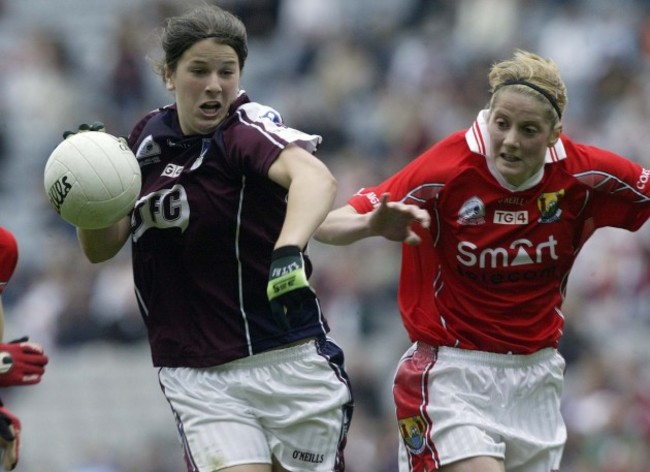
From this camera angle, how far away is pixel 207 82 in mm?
5438

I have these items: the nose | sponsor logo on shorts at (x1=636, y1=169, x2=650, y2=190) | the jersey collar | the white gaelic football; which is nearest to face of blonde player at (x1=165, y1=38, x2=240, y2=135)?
the nose

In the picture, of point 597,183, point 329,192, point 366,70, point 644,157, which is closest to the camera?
point 329,192

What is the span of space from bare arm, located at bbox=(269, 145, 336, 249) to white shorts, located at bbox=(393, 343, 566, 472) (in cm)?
120

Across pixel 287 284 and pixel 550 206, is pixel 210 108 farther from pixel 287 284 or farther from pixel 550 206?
pixel 550 206

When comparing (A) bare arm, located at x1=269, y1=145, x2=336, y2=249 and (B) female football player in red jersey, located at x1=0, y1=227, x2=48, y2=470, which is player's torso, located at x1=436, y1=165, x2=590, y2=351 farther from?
(B) female football player in red jersey, located at x1=0, y1=227, x2=48, y2=470

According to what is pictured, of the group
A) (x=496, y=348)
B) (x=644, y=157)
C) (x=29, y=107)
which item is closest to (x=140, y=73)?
(x=29, y=107)

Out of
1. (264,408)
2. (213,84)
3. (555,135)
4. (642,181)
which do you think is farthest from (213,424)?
(642,181)

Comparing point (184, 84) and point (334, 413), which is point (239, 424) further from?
point (184, 84)

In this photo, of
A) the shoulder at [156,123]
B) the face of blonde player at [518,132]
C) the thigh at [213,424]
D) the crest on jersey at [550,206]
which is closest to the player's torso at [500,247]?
the crest on jersey at [550,206]

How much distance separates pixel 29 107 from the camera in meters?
14.8

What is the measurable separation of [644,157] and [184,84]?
7469 mm

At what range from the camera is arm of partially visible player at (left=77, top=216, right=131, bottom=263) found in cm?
563

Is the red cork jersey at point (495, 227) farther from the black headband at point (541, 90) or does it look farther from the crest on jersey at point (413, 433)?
the crest on jersey at point (413, 433)

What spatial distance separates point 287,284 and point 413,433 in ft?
4.86
